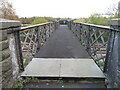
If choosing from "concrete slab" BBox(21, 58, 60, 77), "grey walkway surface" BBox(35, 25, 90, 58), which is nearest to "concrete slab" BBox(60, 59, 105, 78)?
"concrete slab" BBox(21, 58, 60, 77)

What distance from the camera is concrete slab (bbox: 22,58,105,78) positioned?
2334 mm

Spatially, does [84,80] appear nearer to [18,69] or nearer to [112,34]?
[112,34]

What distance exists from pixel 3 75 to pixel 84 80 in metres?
1.43

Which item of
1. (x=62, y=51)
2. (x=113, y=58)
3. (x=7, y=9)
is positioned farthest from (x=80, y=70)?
(x=7, y=9)

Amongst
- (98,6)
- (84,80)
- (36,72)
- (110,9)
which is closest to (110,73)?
(84,80)

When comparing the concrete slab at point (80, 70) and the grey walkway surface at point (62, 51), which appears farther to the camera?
the grey walkway surface at point (62, 51)

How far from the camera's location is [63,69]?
2.57 meters

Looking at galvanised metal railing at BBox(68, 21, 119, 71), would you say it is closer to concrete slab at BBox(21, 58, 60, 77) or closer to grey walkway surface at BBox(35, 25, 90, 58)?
grey walkway surface at BBox(35, 25, 90, 58)

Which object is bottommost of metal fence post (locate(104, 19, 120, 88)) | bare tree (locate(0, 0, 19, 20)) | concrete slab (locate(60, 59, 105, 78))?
concrete slab (locate(60, 59, 105, 78))

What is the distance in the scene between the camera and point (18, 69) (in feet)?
7.25

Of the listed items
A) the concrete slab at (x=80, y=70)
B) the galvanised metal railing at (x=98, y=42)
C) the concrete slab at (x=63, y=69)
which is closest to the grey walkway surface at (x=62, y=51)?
the galvanised metal railing at (x=98, y=42)

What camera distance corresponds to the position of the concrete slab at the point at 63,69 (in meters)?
2.33

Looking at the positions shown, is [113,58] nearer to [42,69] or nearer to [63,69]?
[63,69]

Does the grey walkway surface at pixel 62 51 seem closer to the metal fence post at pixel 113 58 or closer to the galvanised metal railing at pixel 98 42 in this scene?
the galvanised metal railing at pixel 98 42
